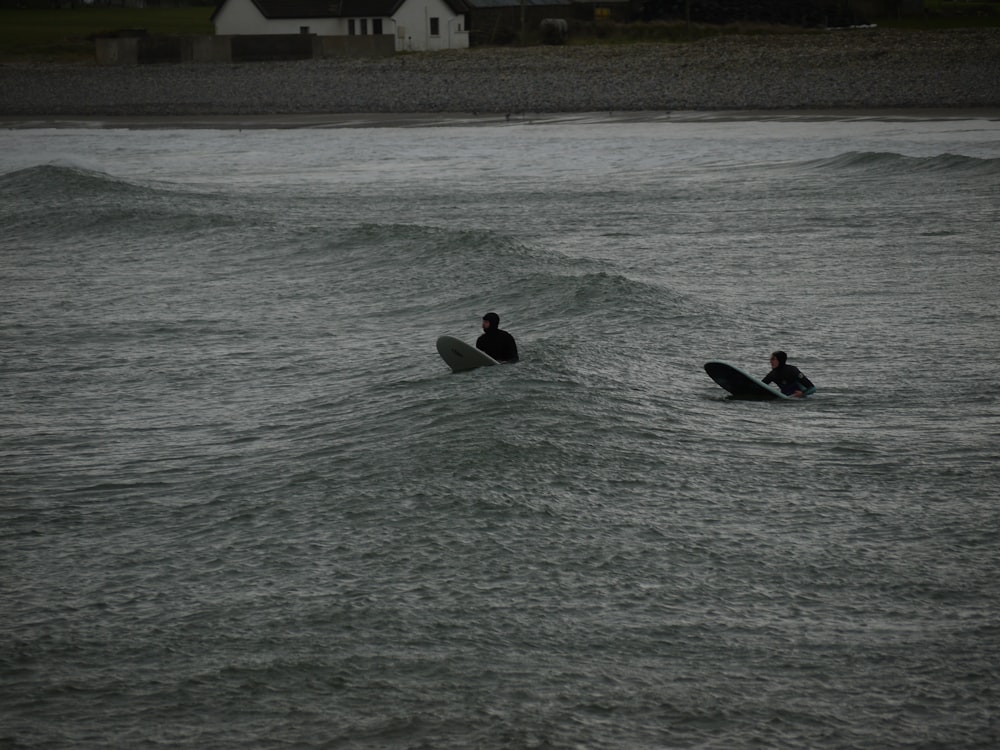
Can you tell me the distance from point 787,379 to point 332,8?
83693 mm

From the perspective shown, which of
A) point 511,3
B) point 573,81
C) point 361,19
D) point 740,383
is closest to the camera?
point 740,383

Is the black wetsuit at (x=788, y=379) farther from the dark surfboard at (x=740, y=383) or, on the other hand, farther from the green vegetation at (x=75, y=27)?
the green vegetation at (x=75, y=27)

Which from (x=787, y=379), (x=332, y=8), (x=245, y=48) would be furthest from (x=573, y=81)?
(x=787, y=379)

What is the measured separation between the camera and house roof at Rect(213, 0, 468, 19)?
95.9 m

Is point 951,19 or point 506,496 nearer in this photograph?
point 506,496

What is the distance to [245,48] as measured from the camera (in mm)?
87500

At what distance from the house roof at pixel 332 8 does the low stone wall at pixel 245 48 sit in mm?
9539

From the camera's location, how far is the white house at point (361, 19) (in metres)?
95.2

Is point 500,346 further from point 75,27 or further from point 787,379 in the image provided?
point 75,27

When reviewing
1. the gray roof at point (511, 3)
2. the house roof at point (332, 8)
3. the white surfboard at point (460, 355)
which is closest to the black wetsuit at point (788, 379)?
the white surfboard at point (460, 355)

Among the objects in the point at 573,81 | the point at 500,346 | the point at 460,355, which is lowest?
the point at 460,355

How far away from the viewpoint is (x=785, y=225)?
3894cm

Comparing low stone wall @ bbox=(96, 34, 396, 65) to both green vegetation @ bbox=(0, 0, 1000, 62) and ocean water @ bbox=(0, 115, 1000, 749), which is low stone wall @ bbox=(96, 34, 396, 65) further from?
ocean water @ bbox=(0, 115, 1000, 749)

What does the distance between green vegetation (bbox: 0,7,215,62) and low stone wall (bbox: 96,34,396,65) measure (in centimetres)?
673
